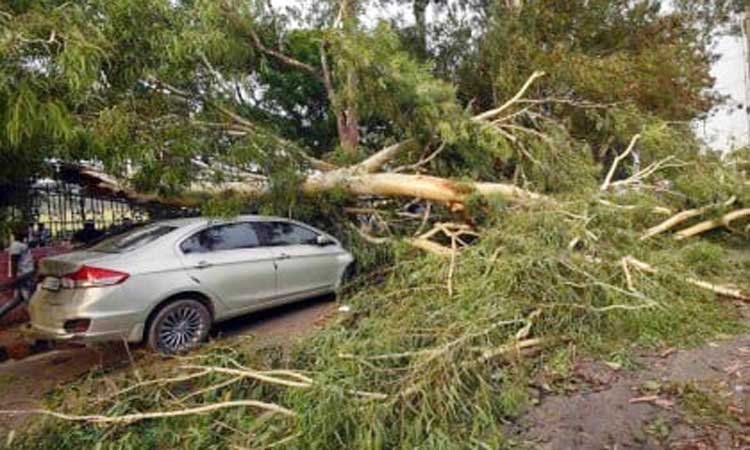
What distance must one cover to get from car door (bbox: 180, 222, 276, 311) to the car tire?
0.26 metres

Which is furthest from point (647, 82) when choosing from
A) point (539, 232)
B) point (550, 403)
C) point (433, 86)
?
point (550, 403)

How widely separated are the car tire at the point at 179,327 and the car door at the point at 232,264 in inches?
10.4

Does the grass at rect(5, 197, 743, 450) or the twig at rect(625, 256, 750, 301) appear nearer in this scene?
the grass at rect(5, 197, 743, 450)

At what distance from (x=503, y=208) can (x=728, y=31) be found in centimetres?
1381

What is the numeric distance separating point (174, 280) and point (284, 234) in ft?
5.38

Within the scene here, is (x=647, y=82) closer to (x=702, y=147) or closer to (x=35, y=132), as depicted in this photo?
(x=702, y=147)

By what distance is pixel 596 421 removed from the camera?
11.1 feet

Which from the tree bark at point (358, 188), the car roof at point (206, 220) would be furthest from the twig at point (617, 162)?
the car roof at point (206, 220)

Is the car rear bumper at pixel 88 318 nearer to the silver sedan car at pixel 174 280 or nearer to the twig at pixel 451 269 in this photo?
the silver sedan car at pixel 174 280

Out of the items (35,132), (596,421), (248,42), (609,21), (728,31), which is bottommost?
(596,421)

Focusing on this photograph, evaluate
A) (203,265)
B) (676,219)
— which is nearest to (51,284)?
(203,265)

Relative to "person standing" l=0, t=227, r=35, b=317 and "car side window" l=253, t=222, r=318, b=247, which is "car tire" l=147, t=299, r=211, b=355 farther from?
"person standing" l=0, t=227, r=35, b=317

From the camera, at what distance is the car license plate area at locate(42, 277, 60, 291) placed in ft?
16.3

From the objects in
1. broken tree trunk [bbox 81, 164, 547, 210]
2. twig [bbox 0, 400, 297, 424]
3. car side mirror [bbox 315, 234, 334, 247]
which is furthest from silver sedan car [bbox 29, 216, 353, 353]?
twig [bbox 0, 400, 297, 424]
